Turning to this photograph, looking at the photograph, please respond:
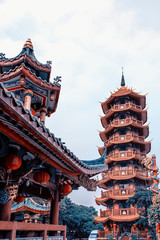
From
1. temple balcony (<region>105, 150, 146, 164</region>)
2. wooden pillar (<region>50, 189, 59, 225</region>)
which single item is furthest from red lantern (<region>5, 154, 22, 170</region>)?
temple balcony (<region>105, 150, 146, 164</region>)

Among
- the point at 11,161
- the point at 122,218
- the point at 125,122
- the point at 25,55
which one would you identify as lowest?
the point at 122,218

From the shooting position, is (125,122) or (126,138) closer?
(126,138)

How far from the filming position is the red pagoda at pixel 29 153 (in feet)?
11.9

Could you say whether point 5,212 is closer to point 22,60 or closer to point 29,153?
point 29,153

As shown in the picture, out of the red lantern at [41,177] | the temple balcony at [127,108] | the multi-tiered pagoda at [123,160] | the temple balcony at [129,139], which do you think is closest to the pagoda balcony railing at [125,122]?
the multi-tiered pagoda at [123,160]

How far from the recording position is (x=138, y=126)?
28906mm

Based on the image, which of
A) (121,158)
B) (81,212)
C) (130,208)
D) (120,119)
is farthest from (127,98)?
(81,212)

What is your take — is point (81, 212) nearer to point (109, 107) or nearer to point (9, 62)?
point (109, 107)

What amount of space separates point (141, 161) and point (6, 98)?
25830 mm

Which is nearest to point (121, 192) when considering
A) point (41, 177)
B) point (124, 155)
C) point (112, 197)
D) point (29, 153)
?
point (112, 197)

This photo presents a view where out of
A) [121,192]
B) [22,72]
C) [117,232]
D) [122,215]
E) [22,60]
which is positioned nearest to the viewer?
[22,72]

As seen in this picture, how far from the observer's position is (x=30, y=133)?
3938 mm

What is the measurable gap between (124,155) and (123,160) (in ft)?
2.40

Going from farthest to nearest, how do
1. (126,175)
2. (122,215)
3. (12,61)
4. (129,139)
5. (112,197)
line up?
(129,139)
(126,175)
(112,197)
(122,215)
(12,61)
